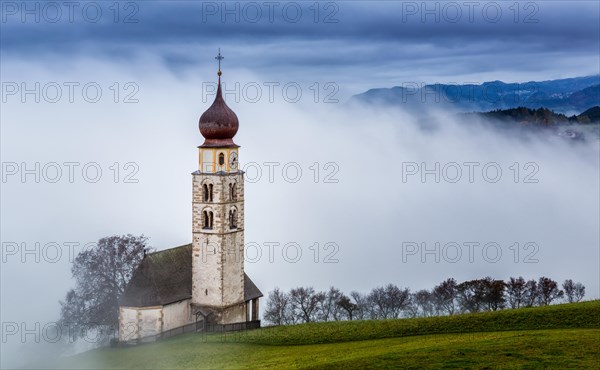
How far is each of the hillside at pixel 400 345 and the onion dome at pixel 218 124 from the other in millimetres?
15671

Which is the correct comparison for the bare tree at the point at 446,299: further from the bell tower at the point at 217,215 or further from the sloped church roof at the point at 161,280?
the bell tower at the point at 217,215

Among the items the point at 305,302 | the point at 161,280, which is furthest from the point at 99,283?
the point at 305,302

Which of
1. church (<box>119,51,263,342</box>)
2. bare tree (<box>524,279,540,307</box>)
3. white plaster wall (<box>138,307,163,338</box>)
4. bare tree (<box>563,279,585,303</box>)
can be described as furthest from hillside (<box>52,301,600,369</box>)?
bare tree (<box>563,279,585,303</box>)

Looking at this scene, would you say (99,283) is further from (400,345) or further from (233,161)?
(400,345)

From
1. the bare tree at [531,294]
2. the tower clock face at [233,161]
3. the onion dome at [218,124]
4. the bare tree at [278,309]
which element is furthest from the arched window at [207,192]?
the bare tree at [531,294]

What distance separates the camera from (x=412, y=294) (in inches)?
3903

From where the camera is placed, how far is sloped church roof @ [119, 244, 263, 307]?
66.8 metres

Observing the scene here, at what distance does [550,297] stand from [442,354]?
55214 mm

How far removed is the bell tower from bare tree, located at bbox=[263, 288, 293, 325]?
1916 cm

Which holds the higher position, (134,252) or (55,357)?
(134,252)

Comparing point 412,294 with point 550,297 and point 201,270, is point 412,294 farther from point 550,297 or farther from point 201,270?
point 201,270

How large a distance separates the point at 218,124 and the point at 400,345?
26355 mm

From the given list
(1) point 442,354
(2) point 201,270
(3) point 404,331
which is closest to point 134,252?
(2) point 201,270

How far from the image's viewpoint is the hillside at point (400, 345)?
1662 inches
